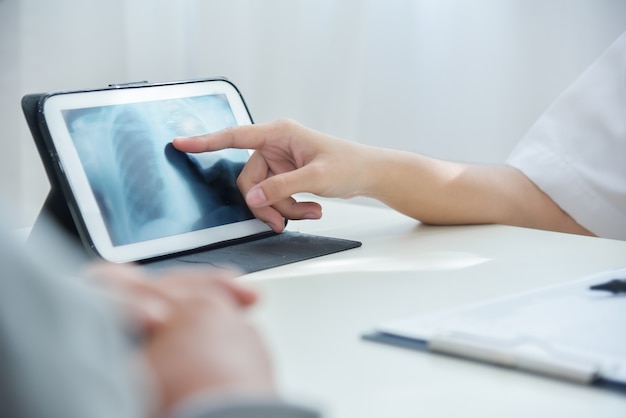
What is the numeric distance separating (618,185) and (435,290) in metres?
0.50

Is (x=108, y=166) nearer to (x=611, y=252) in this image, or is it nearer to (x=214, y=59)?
(x=611, y=252)

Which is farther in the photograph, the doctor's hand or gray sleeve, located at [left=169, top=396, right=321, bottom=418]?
the doctor's hand

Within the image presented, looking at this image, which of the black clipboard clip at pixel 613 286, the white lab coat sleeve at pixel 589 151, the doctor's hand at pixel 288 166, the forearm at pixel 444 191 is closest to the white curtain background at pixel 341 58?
the white lab coat sleeve at pixel 589 151

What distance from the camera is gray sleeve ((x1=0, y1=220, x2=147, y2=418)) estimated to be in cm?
25

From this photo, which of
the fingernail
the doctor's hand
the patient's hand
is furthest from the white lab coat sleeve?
the patient's hand

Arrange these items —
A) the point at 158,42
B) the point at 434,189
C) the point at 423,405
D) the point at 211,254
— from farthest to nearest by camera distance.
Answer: the point at 158,42 → the point at 434,189 → the point at 211,254 → the point at 423,405

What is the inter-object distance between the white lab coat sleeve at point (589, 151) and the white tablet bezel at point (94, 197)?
0.40 m

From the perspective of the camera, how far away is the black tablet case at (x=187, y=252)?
72 centimetres

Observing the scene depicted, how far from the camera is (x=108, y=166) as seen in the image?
0.75 metres

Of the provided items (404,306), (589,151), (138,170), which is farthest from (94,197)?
(589,151)

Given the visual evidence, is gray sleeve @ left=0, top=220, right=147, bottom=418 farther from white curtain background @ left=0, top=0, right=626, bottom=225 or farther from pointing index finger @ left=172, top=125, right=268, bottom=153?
white curtain background @ left=0, top=0, right=626, bottom=225

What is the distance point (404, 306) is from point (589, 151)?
56 cm

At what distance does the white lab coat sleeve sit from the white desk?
17 centimetres

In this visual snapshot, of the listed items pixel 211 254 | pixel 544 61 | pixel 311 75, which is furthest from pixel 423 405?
pixel 311 75
